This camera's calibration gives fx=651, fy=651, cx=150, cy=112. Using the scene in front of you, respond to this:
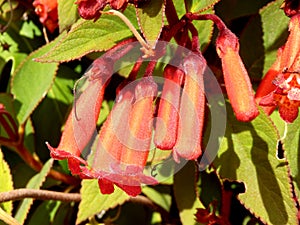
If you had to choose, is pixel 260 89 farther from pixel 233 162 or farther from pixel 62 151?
pixel 62 151

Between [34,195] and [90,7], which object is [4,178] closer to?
[34,195]

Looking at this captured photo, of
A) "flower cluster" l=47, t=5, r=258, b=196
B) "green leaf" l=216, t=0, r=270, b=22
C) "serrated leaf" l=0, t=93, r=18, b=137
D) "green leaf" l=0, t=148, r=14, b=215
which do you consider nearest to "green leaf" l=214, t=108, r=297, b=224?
"flower cluster" l=47, t=5, r=258, b=196

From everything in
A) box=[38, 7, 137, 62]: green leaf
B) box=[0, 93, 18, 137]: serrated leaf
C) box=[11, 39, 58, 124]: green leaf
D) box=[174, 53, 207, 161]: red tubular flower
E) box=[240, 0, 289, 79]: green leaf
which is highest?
box=[38, 7, 137, 62]: green leaf

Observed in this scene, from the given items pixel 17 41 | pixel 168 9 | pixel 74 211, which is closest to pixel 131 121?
pixel 168 9

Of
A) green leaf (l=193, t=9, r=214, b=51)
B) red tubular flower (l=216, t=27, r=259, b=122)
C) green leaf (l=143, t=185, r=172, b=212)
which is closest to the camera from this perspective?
red tubular flower (l=216, t=27, r=259, b=122)

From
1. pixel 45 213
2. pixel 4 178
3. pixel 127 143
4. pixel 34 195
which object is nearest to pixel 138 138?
pixel 127 143

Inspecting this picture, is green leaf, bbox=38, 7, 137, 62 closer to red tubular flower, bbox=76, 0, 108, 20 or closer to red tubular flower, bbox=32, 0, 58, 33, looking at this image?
red tubular flower, bbox=76, 0, 108, 20

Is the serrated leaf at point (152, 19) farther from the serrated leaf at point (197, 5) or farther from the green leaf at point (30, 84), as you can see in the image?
the green leaf at point (30, 84)
